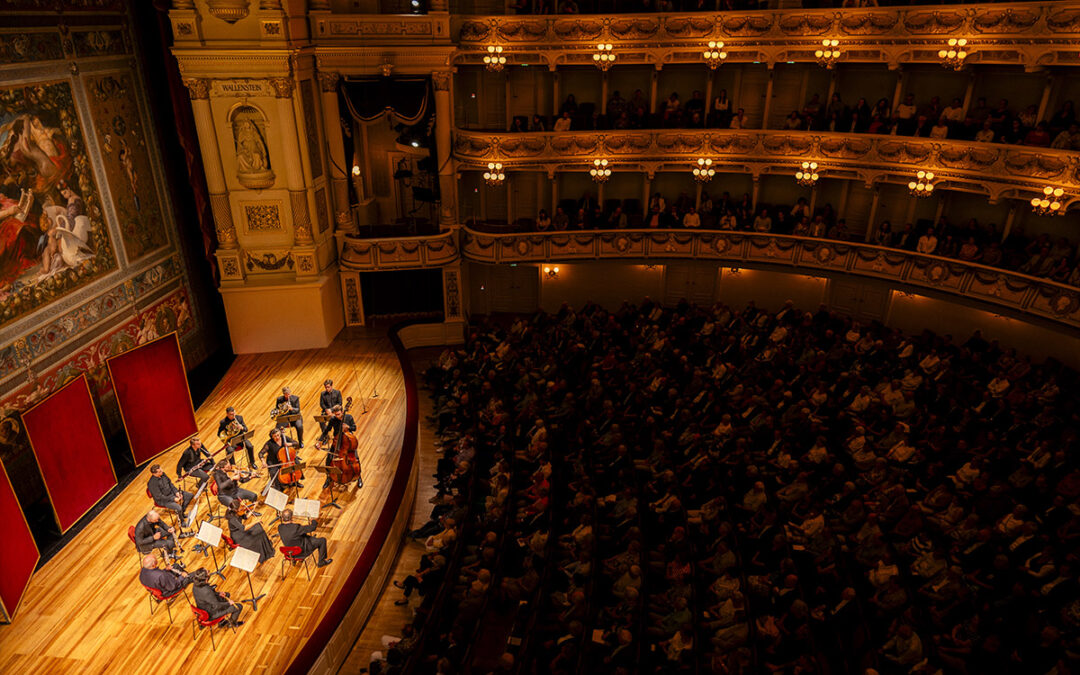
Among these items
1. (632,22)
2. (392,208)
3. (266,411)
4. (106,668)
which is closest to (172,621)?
(106,668)

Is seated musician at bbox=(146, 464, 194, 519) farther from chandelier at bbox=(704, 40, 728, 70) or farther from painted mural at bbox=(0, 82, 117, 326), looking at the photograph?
chandelier at bbox=(704, 40, 728, 70)

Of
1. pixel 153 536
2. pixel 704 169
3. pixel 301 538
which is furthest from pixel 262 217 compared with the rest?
pixel 704 169

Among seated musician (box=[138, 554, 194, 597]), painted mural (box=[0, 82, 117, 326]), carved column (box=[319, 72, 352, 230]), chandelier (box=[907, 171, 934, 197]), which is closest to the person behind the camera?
seated musician (box=[138, 554, 194, 597])

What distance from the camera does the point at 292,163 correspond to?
1302 centimetres

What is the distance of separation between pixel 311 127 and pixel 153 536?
8.77 meters

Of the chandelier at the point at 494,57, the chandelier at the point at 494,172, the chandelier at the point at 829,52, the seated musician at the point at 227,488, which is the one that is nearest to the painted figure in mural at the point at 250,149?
the chandelier at the point at 494,172

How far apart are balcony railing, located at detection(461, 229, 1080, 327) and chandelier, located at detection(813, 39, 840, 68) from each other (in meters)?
3.71

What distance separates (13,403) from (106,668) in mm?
4029

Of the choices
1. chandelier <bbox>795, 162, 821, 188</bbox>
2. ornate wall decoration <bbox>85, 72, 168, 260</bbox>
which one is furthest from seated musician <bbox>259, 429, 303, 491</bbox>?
chandelier <bbox>795, 162, 821, 188</bbox>

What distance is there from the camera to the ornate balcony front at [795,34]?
39.0ft

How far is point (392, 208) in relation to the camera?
1656 centimetres

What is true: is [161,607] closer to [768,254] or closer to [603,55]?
[603,55]

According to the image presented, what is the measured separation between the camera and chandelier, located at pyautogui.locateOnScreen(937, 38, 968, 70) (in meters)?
12.5

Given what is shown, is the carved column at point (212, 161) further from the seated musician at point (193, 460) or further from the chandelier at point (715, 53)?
the chandelier at point (715, 53)
